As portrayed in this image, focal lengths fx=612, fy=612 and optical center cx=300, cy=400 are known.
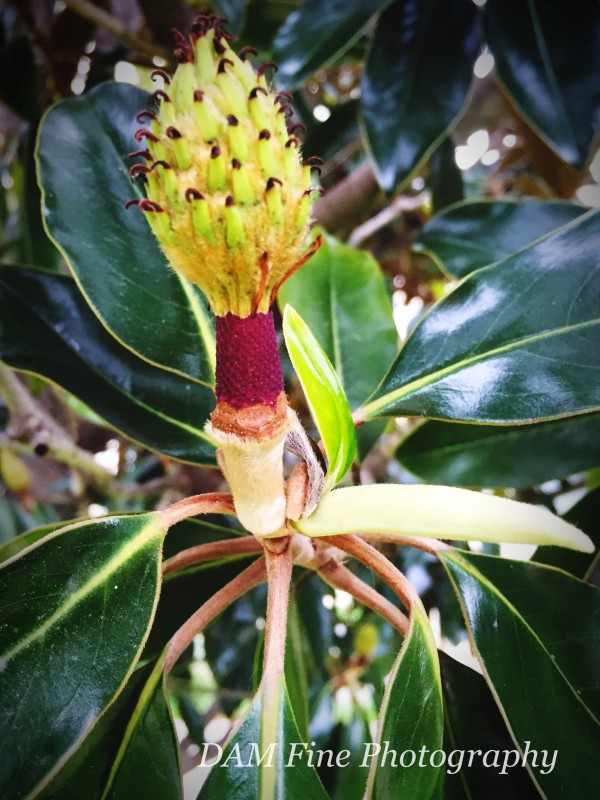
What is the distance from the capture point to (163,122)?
292 mm

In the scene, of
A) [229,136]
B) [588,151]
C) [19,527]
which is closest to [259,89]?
[229,136]

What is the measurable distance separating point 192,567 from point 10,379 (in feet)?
1.48

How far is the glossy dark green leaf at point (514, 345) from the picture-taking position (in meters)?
0.45

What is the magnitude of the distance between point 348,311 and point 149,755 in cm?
46

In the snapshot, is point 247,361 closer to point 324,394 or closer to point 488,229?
point 324,394

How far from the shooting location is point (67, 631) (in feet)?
1.16

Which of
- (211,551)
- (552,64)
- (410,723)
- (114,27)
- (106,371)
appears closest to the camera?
(410,723)

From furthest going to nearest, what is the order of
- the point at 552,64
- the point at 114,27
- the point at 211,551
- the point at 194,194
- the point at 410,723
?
1. the point at 114,27
2. the point at 552,64
3. the point at 211,551
4. the point at 410,723
5. the point at 194,194

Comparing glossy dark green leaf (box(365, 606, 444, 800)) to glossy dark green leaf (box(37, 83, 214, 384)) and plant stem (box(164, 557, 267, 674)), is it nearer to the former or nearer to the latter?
plant stem (box(164, 557, 267, 674))

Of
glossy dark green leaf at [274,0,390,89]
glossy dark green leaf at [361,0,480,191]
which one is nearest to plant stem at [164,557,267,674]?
glossy dark green leaf at [361,0,480,191]

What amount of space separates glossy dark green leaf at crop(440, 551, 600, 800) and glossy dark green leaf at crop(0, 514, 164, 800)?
0.79 feet

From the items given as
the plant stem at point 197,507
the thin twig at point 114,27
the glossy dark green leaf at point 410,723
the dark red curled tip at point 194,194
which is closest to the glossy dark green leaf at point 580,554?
the glossy dark green leaf at point 410,723

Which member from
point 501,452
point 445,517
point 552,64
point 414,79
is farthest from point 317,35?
point 445,517

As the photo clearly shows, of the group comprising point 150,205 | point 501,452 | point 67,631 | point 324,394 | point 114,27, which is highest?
point 114,27
